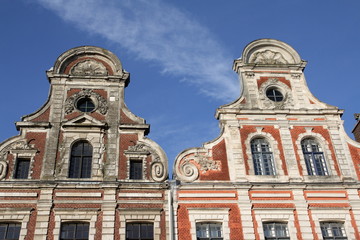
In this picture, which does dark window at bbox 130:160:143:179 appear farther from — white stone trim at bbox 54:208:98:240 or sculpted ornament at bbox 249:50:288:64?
sculpted ornament at bbox 249:50:288:64

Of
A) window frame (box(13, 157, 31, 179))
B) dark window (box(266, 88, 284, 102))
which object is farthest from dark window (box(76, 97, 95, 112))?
dark window (box(266, 88, 284, 102))

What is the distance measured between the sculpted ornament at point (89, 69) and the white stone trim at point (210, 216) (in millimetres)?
8151

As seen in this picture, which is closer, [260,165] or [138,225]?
[138,225]

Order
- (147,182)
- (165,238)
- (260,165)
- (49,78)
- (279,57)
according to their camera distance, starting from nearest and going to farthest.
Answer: (165,238)
(147,182)
(260,165)
(49,78)
(279,57)

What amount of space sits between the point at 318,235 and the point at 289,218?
127 cm

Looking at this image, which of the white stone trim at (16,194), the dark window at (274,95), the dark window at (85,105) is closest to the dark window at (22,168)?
the white stone trim at (16,194)

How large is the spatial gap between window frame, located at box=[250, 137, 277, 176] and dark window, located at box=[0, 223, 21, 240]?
9915 millimetres

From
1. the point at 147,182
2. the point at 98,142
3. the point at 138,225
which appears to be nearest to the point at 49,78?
the point at 98,142

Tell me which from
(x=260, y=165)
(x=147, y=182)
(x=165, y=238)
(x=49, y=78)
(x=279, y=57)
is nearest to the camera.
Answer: (x=165, y=238)

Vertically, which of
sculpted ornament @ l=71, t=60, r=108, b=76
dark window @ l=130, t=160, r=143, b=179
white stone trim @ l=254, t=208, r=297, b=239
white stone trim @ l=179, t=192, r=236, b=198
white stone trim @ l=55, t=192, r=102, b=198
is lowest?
white stone trim @ l=254, t=208, r=297, b=239

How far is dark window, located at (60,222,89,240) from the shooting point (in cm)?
1592

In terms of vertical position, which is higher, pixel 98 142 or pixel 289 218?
pixel 98 142

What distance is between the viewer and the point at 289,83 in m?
21.1

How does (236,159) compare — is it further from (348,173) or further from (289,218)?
(348,173)
